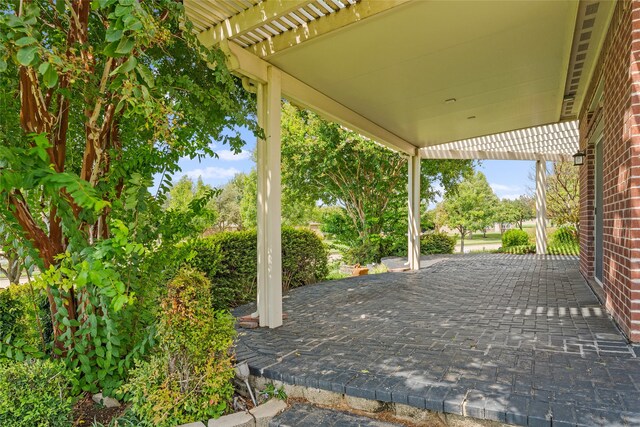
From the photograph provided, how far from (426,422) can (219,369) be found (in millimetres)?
1265

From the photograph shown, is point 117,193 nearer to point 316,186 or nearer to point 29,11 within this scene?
point 29,11

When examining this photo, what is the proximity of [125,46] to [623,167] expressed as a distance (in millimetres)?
3707

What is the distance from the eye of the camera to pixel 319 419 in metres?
2.30

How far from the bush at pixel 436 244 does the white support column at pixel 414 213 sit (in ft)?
14.9

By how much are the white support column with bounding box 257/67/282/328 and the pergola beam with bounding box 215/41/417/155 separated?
0.72ft

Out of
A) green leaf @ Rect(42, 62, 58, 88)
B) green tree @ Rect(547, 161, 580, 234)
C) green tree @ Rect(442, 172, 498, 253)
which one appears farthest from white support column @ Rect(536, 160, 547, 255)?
green tree @ Rect(442, 172, 498, 253)

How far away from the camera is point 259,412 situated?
7.84ft

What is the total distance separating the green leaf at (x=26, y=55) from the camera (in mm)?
1620

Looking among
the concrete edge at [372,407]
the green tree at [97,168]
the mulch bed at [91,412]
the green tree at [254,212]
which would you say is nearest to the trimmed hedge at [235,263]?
the green tree at [97,168]

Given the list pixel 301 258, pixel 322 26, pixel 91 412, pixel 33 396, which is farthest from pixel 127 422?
pixel 301 258

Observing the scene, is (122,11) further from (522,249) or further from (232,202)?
(232,202)

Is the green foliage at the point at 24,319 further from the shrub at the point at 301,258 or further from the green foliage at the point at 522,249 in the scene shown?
the green foliage at the point at 522,249

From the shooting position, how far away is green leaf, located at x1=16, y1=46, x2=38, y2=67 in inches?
63.8

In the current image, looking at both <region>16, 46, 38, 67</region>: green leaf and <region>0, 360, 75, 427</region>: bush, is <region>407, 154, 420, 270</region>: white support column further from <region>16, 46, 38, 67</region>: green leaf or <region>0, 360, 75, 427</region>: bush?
<region>16, 46, 38, 67</region>: green leaf
